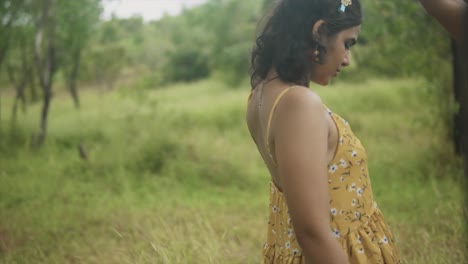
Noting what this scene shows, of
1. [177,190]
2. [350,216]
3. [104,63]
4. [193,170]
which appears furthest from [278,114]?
[104,63]

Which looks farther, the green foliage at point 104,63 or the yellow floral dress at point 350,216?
the green foliage at point 104,63

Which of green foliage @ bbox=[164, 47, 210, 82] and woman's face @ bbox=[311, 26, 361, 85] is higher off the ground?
woman's face @ bbox=[311, 26, 361, 85]

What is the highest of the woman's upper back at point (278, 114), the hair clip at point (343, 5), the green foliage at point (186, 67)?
Answer: the hair clip at point (343, 5)

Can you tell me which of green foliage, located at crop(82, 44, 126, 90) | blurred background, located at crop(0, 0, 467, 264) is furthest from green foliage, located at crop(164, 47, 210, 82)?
blurred background, located at crop(0, 0, 467, 264)

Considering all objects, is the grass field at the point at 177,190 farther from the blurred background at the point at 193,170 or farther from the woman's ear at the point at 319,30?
the woman's ear at the point at 319,30

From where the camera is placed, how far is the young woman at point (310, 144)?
1.31 m

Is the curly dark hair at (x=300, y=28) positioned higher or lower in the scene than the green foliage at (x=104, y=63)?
higher

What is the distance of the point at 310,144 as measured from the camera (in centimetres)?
129

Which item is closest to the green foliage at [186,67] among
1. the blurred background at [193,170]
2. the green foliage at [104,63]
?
the green foliage at [104,63]

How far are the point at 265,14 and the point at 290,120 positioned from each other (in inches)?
18.2

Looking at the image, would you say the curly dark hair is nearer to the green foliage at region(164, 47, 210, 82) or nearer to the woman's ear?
the woman's ear

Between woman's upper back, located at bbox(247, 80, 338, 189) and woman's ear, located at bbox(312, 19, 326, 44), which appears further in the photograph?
woman's ear, located at bbox(312, 19, 326, 44)

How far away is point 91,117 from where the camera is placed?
1338 cm

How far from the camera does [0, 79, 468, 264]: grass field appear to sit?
373 centimetres
